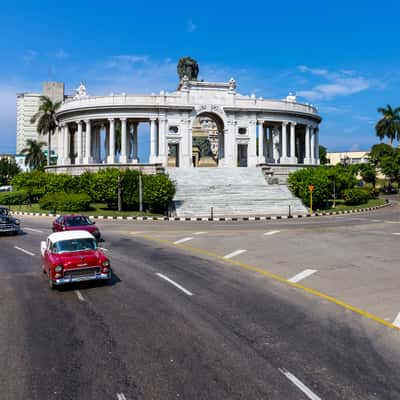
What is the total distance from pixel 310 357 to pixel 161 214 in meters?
33.8

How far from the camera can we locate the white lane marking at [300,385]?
6.28 meters

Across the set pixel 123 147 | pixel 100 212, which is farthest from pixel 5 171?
pixel 100 212

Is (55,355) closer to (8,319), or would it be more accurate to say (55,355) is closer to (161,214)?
(8,319)

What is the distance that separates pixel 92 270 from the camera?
491 inches

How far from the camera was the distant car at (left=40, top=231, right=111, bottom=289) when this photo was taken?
1216 centimetres

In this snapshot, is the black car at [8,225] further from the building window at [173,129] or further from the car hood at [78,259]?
the building window at [173,129]

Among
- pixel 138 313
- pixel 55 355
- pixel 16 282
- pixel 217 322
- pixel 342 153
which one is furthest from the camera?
pixel 342 153

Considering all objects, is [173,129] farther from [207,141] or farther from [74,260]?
[74,260]

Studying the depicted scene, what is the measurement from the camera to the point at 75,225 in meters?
22.1

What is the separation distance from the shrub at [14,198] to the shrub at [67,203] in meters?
8.80

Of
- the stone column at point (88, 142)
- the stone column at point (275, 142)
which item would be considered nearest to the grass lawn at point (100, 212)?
the stone column at point (88, 142)

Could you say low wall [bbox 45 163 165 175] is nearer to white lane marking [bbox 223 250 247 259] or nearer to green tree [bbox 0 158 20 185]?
white lane marking [bbox 223 250 247 259]

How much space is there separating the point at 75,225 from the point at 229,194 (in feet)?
88.9

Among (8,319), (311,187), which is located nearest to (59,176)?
(311,187)
